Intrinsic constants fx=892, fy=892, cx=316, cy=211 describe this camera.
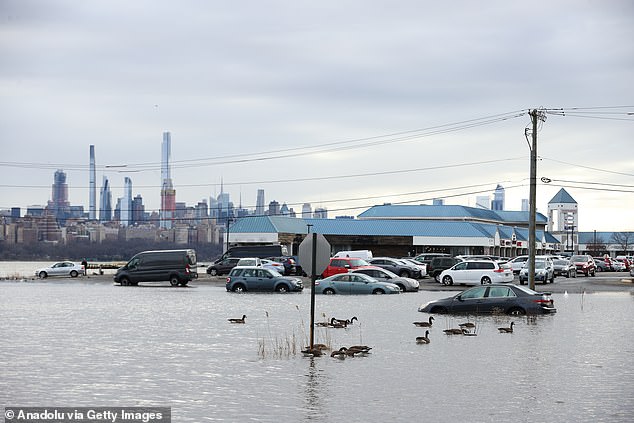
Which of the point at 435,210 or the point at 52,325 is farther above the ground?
the point at 435,210

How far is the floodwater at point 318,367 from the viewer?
573 inches

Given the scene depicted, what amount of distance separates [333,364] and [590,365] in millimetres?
5674

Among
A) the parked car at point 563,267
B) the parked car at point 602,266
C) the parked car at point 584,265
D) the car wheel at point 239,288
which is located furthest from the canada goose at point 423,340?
the parked car at point 602,266

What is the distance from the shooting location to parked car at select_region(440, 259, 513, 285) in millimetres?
51750

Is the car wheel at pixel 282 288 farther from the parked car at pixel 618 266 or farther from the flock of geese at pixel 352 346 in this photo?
the parked car at pixel 618 266

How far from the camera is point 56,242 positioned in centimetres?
15462

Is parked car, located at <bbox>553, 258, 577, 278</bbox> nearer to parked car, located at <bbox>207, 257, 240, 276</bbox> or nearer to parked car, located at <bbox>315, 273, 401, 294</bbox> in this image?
parked car, located at <bbox>207, 257, 240, 276</bbox>

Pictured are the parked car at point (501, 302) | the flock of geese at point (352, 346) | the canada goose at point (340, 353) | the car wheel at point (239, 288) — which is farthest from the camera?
the car wheel at point (239, 288)

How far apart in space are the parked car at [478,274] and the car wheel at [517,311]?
19345 millimetres

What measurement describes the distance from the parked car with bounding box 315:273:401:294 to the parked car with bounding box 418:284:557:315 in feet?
42.5

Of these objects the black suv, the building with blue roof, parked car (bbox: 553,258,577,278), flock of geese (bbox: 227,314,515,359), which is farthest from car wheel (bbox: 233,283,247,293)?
the building with blue roof

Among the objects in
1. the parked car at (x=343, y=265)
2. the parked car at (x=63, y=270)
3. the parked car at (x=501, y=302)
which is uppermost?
the parked car at (x=343, y=265)

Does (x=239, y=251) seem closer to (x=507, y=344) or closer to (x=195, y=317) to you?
(x=195, y=317)

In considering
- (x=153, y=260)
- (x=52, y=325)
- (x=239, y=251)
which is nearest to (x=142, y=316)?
(x=52, y=325)
